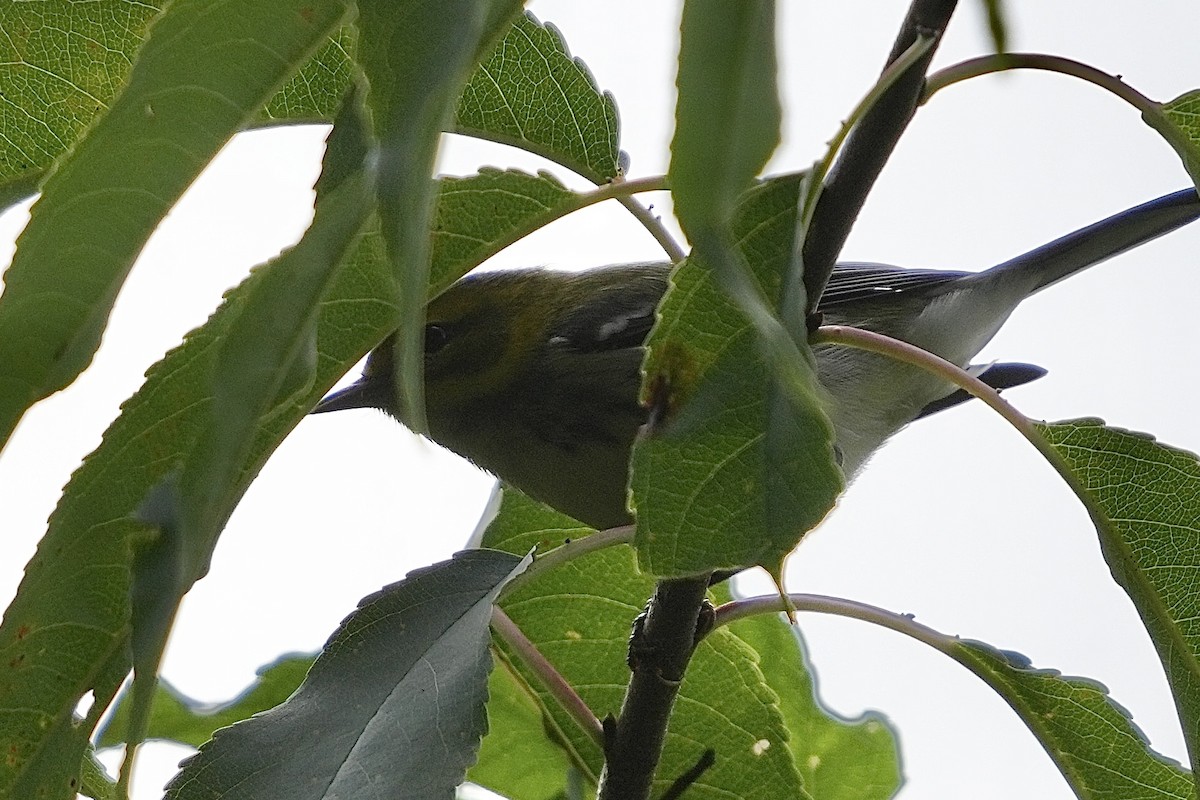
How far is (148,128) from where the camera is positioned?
914 millimetres

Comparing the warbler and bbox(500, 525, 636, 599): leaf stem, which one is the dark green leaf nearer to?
bbox(500, 525, 636, 599): leaf stem

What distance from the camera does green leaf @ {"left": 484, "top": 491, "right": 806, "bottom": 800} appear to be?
6.62 feet

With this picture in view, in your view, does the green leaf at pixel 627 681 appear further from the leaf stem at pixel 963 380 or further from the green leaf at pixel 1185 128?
the green leaf at pixel 1185 128

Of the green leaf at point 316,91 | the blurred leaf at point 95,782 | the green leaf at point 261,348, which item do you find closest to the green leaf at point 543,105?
the green leaf at point 316,91

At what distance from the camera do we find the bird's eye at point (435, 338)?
3.16 metres

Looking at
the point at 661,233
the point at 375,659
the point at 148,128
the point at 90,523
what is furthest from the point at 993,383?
the point at 148,128

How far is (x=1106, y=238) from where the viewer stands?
2705mm

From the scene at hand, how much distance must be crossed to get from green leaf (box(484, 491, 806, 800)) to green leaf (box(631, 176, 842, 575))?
30.0 inches

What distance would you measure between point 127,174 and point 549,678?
41.5 inches

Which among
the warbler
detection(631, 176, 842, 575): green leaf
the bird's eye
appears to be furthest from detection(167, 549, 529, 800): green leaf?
the bird's eye

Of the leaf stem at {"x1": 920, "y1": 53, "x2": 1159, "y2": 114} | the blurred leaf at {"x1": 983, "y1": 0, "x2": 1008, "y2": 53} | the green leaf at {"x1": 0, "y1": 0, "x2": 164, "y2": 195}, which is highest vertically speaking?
the green leaf at {"x1": 0, "y1": 0, "x2": 164, "y2": 195}

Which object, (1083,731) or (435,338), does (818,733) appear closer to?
(1083,731)

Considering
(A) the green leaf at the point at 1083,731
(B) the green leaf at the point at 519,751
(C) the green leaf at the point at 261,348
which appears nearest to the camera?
(C) the green leaf at the point at 261,348

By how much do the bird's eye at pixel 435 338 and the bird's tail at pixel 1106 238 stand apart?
1271 mm
